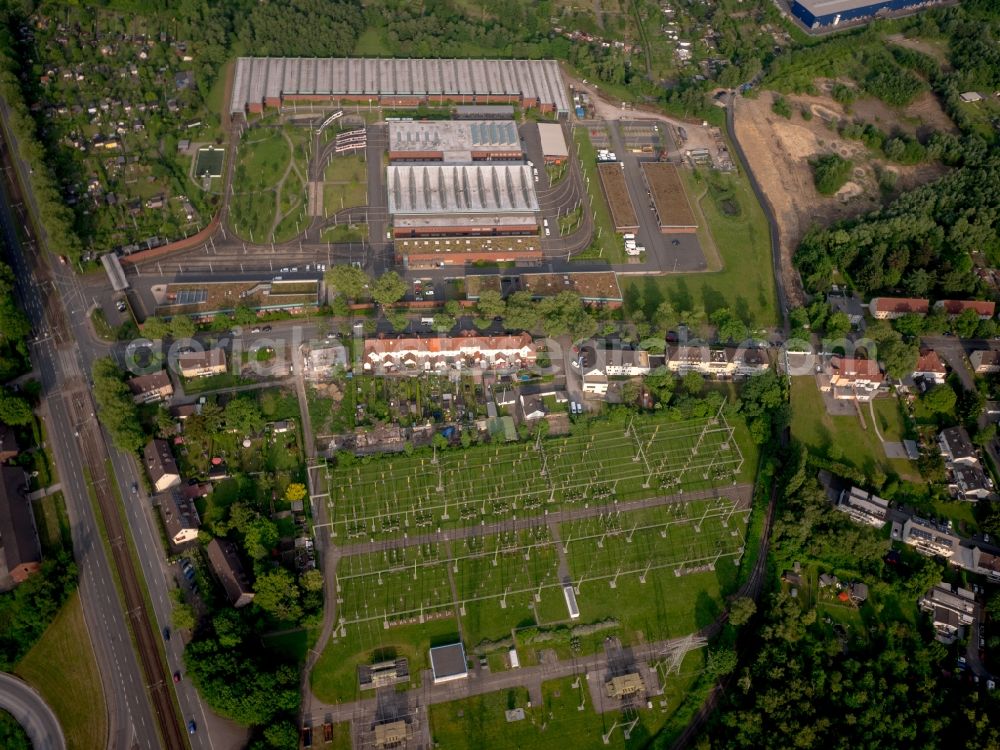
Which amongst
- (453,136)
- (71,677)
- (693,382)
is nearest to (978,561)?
(693,382)

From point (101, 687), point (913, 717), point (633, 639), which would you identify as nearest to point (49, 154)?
point (101, 687)

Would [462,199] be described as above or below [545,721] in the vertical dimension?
above

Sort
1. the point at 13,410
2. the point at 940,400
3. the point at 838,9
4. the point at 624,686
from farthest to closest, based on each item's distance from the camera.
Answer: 1. the point at 838,9
2. the point at 940,400
3. the point at 13,410
4. the point at 624,686

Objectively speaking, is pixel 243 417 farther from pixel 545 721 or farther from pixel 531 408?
pixel 545 721

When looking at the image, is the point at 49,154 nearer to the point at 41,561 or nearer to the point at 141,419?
the point at 141,419

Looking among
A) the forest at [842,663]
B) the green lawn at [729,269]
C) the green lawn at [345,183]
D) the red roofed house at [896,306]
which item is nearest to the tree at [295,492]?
the green lawn at [345,183]

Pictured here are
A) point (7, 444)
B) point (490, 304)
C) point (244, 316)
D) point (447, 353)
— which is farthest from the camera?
point (490, 304)

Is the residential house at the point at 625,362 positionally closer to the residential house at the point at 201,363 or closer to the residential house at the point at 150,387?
the residential house at the point at 201,363
